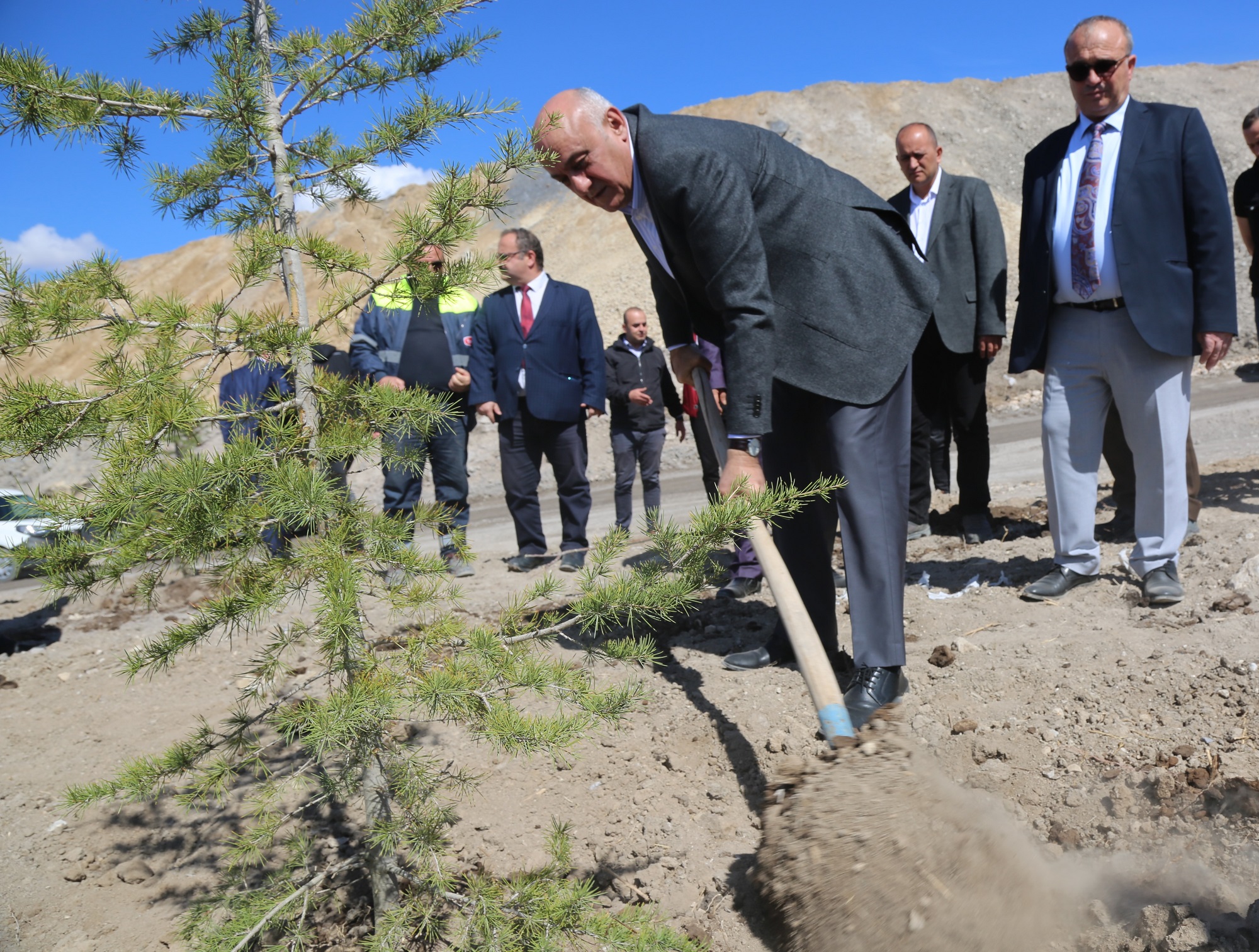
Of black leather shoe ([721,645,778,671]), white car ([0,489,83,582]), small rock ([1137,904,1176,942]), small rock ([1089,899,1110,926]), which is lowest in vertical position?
small rock ([1089,899,1110,926])

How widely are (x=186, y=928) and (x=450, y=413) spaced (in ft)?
4.23

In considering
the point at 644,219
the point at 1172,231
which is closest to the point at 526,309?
the point at 644,219

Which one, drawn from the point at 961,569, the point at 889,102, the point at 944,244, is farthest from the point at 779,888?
the point at 889,102

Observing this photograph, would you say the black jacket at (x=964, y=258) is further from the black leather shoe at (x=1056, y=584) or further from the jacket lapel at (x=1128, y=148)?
the black leather shoe at (x=1056, y=584)

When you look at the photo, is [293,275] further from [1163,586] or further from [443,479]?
[443,479]

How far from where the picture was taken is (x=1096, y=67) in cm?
351

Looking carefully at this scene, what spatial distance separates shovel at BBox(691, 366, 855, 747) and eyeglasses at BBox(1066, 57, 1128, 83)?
2.26m

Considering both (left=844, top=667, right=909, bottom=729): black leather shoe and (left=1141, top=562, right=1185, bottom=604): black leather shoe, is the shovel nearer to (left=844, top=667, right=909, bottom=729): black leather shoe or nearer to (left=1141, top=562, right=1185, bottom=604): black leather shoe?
(left=844, top=667, right=909, bottom=729): black leather shoe

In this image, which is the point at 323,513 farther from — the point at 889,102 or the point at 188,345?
the point at 889,102

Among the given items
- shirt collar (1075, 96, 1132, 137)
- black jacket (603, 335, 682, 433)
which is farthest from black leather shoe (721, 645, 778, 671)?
black jacket (603, 335, 682, 433)

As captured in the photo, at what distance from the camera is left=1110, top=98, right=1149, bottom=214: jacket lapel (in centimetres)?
355

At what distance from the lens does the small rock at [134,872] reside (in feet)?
9.17

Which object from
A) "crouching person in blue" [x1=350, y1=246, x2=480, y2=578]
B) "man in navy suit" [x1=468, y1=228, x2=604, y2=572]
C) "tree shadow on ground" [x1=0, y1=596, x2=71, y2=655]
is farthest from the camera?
"man in navy suit" [x1=468, y1=228, x2=604, y2=572]

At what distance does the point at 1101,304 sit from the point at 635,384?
417 cm
